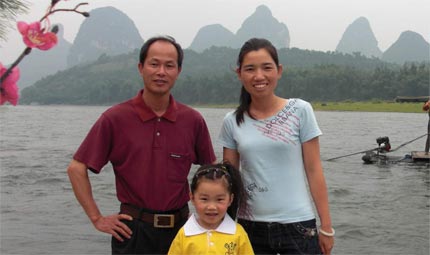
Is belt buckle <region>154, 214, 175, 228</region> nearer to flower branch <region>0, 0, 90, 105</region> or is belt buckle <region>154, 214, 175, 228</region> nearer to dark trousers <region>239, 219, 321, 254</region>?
dark trousers <region>239, 219, 321, 254</region>

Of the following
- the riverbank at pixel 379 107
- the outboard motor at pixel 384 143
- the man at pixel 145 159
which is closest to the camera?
the man at pixel 145 159

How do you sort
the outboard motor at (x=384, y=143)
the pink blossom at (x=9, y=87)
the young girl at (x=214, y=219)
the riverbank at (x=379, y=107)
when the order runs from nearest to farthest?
the pink blossom at (x=9, y=87) < the young girl at (x=214, y=219) < the outboard motor at (x=384, y=143) < the riverbank at (x=379, y=107)

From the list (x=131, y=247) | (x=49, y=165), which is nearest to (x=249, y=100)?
(x=131, y=247)

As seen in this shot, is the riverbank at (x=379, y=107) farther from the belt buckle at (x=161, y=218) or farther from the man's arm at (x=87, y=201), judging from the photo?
the man's arm at (x=87, y=201)

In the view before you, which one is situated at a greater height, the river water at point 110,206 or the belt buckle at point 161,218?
the belt buckle at point 161,218

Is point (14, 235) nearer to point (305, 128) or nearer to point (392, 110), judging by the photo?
point (305, 128)

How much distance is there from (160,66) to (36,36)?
143 centimetres

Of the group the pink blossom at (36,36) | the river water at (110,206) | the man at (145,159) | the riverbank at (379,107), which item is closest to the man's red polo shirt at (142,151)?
the man at (145,159)

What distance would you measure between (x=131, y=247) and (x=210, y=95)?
261ft

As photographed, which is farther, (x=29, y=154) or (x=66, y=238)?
(x=29, y=154)

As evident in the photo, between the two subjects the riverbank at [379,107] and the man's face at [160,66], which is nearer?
the man's face at [160,66]

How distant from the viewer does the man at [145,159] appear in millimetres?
2547

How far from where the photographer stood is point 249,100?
8.66 feet

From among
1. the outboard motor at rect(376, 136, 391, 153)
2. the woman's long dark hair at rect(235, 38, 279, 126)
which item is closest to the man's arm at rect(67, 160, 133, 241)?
the woman's long dark hair at rect(235, 38, 279, 126)
